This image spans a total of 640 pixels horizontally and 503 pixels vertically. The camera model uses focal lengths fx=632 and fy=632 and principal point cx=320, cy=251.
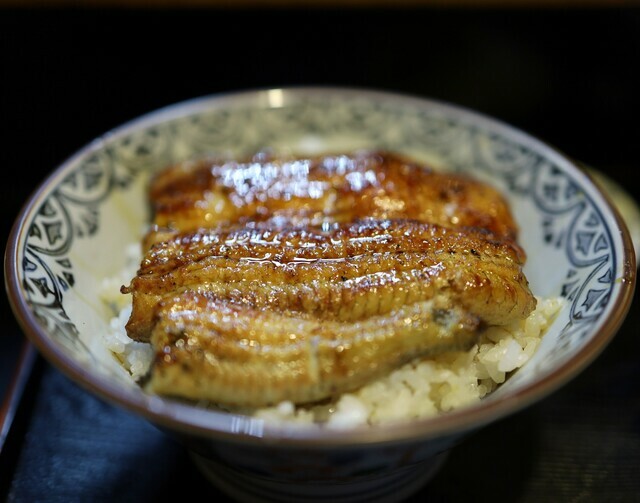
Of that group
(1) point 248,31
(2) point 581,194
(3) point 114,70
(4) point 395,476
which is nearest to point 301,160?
(2) point 581,194

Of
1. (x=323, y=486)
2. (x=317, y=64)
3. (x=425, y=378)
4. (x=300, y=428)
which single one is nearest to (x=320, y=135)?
(x=317, y=64)

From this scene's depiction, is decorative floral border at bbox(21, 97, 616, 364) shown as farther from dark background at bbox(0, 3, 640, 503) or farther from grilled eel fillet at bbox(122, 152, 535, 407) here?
dark background at bbox(0, 3, 640, 503)

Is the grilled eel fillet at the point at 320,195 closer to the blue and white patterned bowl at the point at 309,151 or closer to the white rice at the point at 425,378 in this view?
the blue and white patterned bowl at the point at 309,151

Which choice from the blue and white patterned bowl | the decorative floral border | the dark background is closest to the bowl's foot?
the blue and white patterned bowl

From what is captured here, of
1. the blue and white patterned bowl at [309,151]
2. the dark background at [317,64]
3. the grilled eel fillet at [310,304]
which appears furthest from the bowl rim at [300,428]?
the dark background at [317,64]

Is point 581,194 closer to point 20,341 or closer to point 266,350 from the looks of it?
point 266,350

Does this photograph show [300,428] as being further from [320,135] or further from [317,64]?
[317,64]
